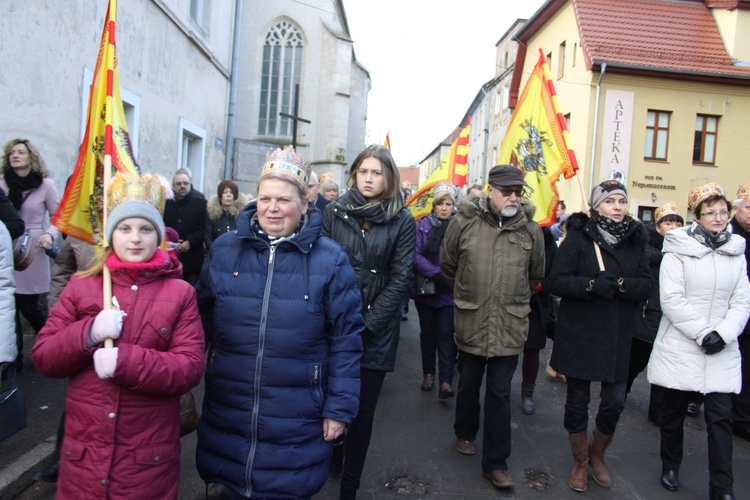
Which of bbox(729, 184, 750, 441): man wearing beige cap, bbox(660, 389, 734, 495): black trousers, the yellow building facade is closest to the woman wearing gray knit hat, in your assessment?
bbox(660, 389, 734, 495): black trousers

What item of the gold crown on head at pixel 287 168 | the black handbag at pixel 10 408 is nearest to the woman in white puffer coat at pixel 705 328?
the gold crown on head at pixel 287 168

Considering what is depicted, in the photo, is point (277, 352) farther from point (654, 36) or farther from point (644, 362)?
point (654, 36)

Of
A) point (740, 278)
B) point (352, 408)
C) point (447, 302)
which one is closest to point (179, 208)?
point (447, 302)

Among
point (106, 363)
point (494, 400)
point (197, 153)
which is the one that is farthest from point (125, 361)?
point (197, 153)

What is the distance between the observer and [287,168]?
263cm

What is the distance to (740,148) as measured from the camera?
2056cm

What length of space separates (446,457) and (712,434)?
5.85ft

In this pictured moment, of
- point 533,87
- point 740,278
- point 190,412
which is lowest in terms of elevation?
point 190,412

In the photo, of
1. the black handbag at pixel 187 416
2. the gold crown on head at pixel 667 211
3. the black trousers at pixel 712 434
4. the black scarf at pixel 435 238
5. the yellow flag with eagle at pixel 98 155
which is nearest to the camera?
the black handbag at pixel 187 416

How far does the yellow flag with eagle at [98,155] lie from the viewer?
298 centimetres

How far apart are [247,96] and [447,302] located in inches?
787

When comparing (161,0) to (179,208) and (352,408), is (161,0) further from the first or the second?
(352,408)

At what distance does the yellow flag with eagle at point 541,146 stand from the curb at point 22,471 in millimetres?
4254

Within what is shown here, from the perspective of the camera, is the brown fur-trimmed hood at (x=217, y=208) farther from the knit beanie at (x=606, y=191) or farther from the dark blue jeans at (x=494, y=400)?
the knit beanie at (x=606, y=191)
